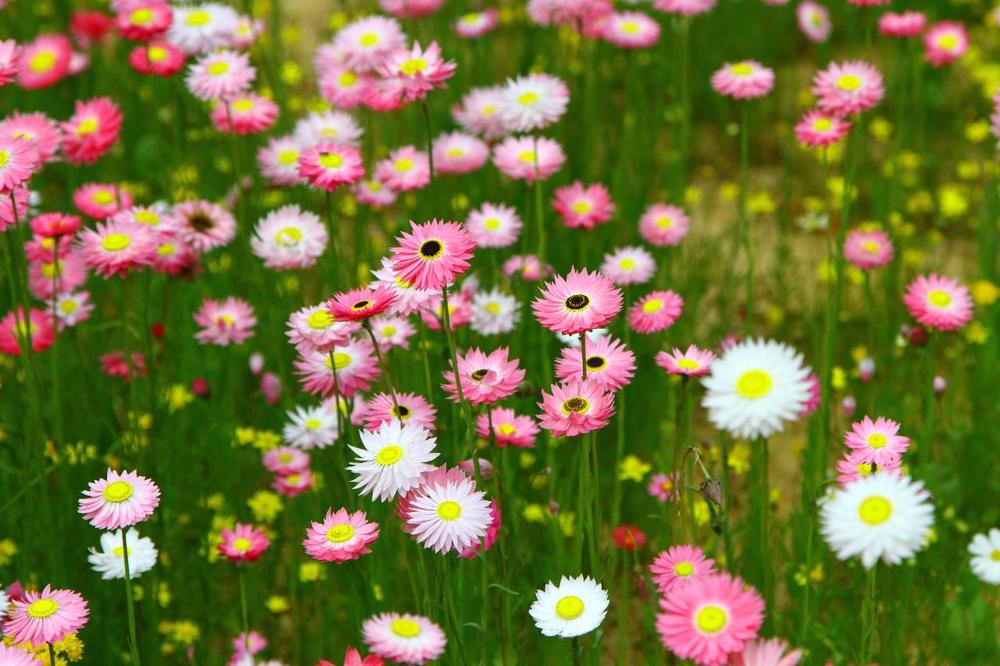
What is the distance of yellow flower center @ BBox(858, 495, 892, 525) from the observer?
124 cm

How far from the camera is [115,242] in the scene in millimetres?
2367

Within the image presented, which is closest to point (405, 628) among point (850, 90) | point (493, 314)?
point (493, 314)

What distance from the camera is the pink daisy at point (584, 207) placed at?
2.75 m

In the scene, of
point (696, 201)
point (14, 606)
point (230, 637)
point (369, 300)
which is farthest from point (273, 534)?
point (696, 201)

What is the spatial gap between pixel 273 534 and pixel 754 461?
3.60ft

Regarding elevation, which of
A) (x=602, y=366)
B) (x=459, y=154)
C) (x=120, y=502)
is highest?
(x=459, y=154)

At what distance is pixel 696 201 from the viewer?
448 cm

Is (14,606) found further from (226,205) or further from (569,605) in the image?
(226,205)

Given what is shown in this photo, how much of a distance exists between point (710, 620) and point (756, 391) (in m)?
0.28

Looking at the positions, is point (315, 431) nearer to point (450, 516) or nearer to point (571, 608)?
point (450, 516)

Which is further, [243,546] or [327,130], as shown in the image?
[327,130]

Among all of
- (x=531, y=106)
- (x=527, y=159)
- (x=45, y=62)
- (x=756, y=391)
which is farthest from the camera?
(x=45, y=62)

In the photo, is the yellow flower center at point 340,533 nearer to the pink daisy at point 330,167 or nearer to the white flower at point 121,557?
the white flower at point 121,557

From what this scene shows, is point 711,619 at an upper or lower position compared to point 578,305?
lower
